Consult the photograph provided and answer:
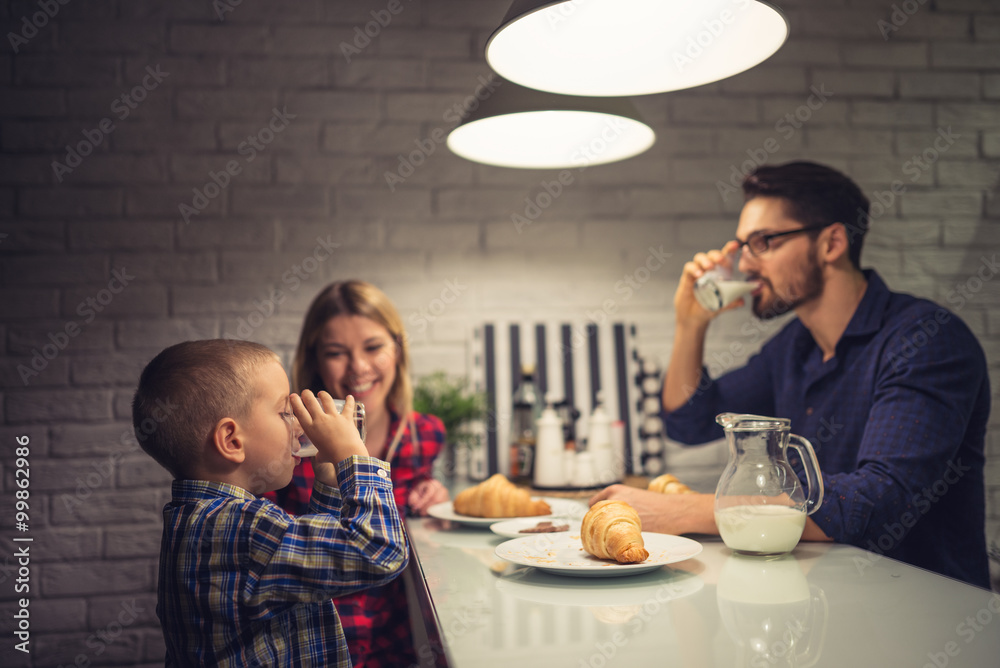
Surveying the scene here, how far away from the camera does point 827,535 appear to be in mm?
1341

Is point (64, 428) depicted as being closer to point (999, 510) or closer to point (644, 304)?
point (644, 304)

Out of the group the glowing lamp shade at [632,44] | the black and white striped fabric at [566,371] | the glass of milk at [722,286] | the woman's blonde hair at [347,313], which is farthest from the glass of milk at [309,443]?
the black and white striped fabric at [566,371]

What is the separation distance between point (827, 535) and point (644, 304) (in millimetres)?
1568

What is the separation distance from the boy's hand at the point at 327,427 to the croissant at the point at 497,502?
539 millimetres

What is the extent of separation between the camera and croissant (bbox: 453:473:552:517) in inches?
63.0

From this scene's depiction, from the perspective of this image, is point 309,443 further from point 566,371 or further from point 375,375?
point 566,371

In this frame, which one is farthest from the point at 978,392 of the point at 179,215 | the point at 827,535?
the point at 179,215

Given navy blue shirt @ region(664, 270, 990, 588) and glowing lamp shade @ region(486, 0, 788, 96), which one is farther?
navy blue shirt @ region(664, 270, 990, 588)

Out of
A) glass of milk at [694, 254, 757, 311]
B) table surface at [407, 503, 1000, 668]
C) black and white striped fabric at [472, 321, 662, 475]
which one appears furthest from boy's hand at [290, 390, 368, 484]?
black and white striped fabric at [472, 321, 662, 475]

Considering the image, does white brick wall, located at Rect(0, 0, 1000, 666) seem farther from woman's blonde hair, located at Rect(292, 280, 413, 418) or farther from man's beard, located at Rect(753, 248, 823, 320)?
man's beard, located at Rect(753, 248, 823, 320)

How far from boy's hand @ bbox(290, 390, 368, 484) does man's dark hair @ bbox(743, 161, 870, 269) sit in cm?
133

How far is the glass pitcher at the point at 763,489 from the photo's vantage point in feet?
3.95

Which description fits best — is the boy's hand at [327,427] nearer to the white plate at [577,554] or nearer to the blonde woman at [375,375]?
the white plate at [577,554]

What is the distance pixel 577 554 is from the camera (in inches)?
48.2
